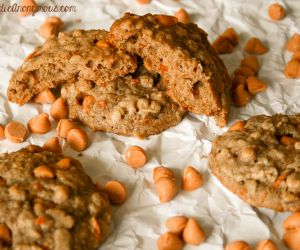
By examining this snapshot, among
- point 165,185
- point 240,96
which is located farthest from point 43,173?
point 240,96

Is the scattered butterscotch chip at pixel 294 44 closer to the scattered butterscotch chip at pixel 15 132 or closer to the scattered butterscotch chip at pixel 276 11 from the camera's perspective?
the scattered butterscotch chip at pixel 276 11

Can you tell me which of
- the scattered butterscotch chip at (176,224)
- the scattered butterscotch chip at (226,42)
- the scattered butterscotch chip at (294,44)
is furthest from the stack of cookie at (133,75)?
the scattered butterscotch chip at (294,44)

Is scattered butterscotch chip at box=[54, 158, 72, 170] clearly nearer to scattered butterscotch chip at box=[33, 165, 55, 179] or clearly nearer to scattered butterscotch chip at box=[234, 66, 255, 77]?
scattered butterscotch chip at box=[33, 165, 55, 179]

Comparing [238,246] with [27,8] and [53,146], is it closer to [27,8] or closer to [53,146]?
[53,146]

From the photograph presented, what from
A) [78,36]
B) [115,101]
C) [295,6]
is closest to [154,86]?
[115,101]

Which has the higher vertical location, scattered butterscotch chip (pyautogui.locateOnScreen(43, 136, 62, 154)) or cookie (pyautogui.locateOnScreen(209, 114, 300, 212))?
cookie (pyautogui.locateOnScreen(209, 114, 300, 212))

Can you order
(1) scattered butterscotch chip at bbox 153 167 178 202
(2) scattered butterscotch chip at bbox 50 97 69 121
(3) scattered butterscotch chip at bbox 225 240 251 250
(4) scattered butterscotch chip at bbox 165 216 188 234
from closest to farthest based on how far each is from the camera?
(3) scattered butterscotch chip at bbox 225 240 251 250 → (4) scattered butterscotch chip at bbox 165 216 188 234 → (1) scattered butterscotch chip at bbox 153 167 178 202 → (2) scattered butterscotch chip at bbox 50 97 69 121

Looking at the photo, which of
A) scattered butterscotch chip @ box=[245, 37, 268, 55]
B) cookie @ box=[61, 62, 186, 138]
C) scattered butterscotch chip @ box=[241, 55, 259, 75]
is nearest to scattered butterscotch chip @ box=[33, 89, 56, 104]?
cookie @ box=[61, 62, 186, 138]
